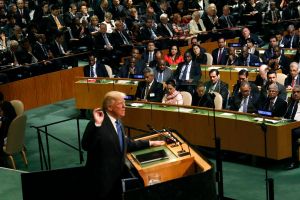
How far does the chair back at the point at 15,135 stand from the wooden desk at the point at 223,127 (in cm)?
209

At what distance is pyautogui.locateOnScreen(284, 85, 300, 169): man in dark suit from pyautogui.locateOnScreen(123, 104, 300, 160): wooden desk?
2.9 inches

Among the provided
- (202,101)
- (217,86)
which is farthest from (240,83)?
(202,101)

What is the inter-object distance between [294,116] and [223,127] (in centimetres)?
105

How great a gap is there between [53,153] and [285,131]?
149 inches

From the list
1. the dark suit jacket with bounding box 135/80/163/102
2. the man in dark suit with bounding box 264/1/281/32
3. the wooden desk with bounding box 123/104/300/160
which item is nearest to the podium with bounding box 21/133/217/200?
the wooden desk with bounding box 123/104/300/160

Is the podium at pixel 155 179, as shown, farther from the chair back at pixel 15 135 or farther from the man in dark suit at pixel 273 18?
the man in dark suit at pixel 273 18

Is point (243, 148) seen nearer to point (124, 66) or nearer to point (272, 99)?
point (272, 99)

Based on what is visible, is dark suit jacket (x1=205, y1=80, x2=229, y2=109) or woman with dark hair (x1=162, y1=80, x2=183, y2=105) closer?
woman with dark hair (x1=162, y1=80, x2=183, y2=105)

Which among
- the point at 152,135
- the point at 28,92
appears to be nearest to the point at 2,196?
the point at 152,135

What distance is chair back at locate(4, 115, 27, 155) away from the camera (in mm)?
9531

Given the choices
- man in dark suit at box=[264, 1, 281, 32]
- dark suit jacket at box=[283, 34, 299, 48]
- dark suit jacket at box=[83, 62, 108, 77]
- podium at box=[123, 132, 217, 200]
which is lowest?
podium at box=[123, 132, 217, 200]

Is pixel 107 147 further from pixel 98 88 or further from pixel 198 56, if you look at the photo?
pixel 198 56

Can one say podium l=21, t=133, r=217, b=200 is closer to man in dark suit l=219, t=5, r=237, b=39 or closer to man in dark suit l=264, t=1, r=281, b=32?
man in dark suit l=219, t=5, r=237, b=39

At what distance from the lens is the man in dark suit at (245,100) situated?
10.2 meters
